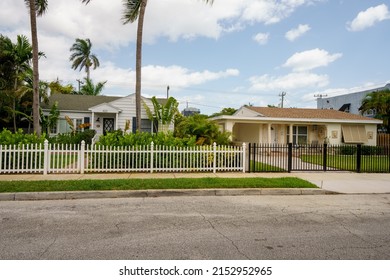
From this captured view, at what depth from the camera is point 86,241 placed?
4246 millimetres

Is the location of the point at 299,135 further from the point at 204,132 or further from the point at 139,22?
the point at 139,22

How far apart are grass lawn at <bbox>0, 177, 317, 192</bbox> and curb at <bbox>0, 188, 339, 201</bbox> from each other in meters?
0.26

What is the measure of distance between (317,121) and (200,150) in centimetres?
1495

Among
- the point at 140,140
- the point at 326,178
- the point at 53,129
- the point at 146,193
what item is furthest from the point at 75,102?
the point at 326,178

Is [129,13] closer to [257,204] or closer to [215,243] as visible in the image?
[257,204]

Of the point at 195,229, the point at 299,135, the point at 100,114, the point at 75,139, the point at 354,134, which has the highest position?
the point at 100,114

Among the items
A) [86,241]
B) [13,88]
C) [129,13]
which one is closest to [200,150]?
[86,241]

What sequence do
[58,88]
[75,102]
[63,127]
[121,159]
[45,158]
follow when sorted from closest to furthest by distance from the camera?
[45,158], [121,159], [63,127], [75,102], [58,88]

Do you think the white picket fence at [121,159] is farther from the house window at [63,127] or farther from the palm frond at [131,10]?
the house window at [63,127]

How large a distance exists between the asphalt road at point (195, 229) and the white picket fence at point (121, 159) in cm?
359

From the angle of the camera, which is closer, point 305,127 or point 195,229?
point 195,229

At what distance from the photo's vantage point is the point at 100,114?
74.3 ft

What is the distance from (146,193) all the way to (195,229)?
3113mm

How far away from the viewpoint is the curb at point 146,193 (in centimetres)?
718
